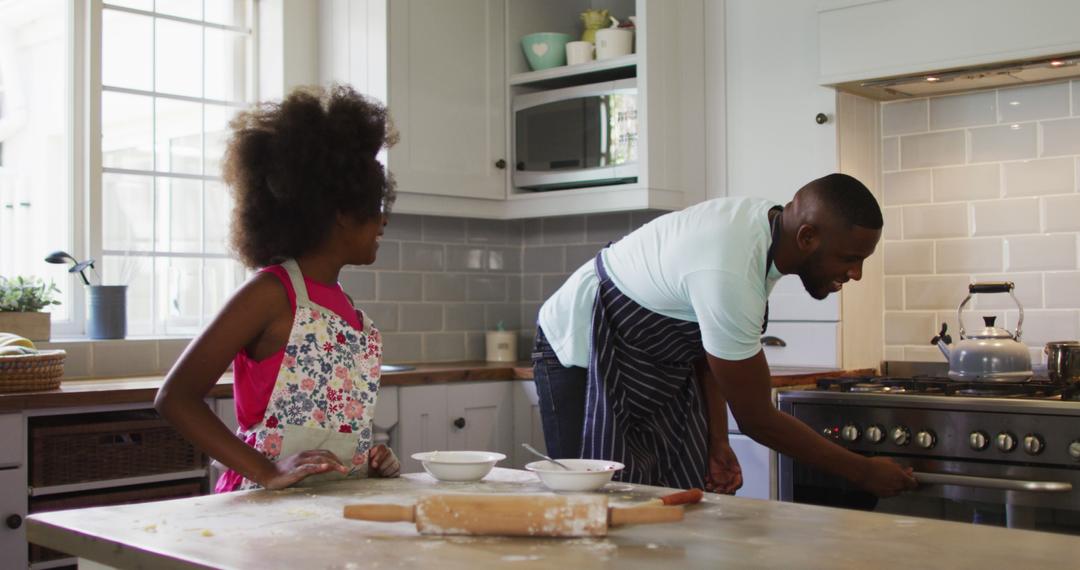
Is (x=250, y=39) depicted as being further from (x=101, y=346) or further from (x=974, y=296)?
(x=974, y=296)

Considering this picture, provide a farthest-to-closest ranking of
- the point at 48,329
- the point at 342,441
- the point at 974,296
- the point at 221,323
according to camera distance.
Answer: the point at 974,296 < the point at 48,329 < the point at 342,441 < the point at 221,323

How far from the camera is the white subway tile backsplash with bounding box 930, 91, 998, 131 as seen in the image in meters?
3.26

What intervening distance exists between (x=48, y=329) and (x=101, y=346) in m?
0.18

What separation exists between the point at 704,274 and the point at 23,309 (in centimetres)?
198

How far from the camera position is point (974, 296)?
329cm

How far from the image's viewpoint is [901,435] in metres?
2.78

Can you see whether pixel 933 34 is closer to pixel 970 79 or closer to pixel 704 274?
pixel 970 79

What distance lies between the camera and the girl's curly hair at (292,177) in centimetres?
186

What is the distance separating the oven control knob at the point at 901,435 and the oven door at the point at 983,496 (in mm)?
46

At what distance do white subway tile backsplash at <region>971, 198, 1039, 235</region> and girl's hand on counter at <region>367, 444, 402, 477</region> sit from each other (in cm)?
212

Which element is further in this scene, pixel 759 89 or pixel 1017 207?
pixel 759 89

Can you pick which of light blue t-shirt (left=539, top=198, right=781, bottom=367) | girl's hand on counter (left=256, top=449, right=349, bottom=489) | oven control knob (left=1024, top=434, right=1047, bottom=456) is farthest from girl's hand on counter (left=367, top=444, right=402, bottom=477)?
oven control knob (left=1024, top=434, right=1047, bottom=456)

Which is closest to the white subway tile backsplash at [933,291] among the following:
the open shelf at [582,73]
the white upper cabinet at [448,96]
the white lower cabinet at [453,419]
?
the open shelf at [582,73]

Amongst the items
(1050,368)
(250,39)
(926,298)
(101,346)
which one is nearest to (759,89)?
(926,298)
